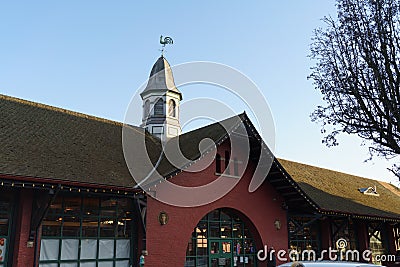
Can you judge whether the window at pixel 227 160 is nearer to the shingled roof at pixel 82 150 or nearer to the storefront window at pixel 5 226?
the shingled roof at pixel 82 150

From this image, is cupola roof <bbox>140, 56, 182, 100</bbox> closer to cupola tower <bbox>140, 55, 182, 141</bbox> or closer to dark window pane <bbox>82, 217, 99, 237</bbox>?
cupola tower <bbox>140, 55, 182, 141</bbox>

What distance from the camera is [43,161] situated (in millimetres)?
11062

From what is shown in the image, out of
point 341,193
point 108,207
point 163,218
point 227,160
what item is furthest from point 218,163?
point 341,193

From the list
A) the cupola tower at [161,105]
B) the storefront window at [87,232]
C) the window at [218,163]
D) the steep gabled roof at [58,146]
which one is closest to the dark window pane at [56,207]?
the storefront window at [87,232]

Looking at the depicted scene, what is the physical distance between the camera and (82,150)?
1317 cm

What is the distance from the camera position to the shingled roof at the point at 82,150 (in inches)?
423

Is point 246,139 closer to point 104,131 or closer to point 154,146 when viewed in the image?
point 154,146

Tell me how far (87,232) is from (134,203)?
1511 mm

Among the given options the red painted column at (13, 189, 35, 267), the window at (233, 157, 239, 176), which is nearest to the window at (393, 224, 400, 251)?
the window at (233, 157, 239, 176)

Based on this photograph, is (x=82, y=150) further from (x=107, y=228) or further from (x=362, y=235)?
(x=362, y=235)

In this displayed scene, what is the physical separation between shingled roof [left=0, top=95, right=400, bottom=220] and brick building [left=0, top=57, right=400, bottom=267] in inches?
1.7

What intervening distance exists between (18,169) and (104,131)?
6.21 meters

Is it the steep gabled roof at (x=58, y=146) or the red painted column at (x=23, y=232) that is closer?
the red painted column at (x=23, y=232)

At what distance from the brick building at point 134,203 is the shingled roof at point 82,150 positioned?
0.04m
